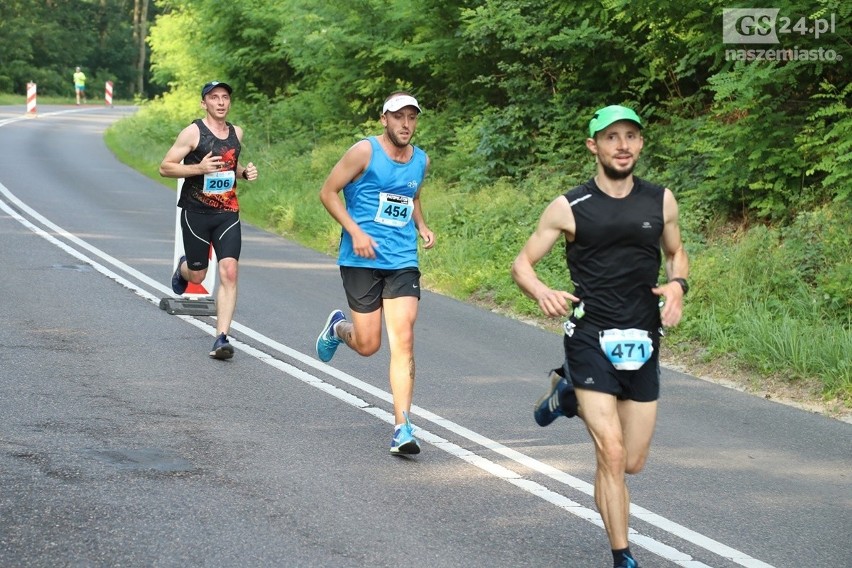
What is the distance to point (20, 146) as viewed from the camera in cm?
3550

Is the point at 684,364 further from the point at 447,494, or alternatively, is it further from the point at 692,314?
the point at 447,494

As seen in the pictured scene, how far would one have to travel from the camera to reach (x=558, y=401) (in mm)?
5578

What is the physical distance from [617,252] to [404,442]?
2.14 metres

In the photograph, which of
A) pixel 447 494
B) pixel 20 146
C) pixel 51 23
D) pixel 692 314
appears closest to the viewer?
pixel 447 494

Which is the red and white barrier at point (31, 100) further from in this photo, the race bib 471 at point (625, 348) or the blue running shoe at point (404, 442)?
the race bib 471 at point (625, 348)

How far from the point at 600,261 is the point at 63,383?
15.3ft

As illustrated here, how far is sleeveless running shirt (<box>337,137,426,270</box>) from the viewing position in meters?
7.38

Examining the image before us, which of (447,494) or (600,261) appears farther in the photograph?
(447,494)

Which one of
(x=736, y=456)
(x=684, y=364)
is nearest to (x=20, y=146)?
(x=684, y=364)

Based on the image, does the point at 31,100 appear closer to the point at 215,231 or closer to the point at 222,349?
the point at 215,231

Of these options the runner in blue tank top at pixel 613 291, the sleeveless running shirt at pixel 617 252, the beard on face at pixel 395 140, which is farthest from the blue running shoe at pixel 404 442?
the sleeveless running shirt at pixel 617 252

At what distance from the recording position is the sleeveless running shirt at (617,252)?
533 cm

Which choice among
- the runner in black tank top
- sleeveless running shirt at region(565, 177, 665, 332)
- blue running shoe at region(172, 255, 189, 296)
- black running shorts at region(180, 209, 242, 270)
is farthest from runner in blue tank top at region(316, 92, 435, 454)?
blue running shoe at region(172, 255, 189, 296)

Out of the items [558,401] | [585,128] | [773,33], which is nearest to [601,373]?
[558,401]
